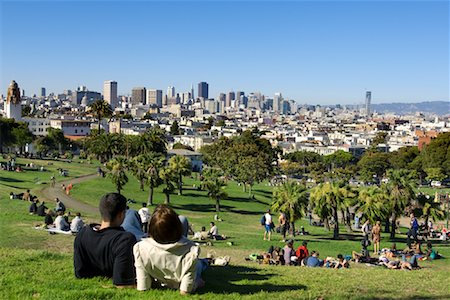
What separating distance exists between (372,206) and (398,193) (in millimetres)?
2403

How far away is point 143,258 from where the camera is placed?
6.17 meters

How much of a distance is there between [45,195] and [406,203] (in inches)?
720

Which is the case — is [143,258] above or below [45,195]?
above

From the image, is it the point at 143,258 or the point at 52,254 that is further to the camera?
the point at 52,254

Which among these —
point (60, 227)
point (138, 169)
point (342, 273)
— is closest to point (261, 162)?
point (138, 169)

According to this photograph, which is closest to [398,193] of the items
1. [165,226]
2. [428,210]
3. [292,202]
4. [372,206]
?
[372,206]

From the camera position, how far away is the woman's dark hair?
5897 mm

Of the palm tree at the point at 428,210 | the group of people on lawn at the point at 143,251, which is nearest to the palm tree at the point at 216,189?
the palm tree at the point at 428,210

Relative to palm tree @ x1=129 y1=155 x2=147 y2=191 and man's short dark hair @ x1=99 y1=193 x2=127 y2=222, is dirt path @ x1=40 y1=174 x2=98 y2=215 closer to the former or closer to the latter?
palm tree @ x1=129 y1=155 x2=147 y2=191

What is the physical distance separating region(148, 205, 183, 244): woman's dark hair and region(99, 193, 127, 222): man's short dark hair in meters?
0.58

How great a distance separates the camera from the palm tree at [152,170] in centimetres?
3288

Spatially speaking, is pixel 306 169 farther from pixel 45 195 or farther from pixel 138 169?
pixel 45 195

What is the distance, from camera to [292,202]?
23.8 meters

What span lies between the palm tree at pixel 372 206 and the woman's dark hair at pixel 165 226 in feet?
62.7
